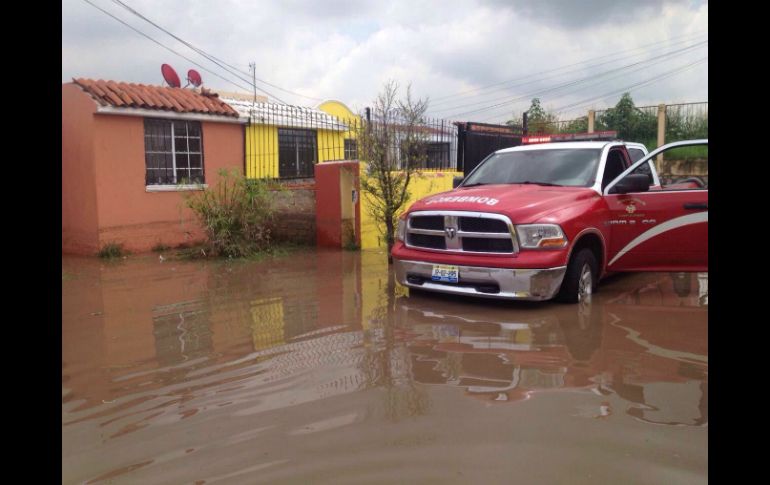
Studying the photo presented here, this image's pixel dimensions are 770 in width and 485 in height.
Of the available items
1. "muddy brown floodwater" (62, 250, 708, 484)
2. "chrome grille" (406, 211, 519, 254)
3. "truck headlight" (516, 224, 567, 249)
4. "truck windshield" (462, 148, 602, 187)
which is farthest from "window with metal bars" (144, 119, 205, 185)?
"truck headlight" (516, 224, 567, 249)

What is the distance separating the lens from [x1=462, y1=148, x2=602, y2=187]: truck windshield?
7.11 meters

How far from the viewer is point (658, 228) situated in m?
6.78

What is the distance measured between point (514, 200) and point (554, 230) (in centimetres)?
55

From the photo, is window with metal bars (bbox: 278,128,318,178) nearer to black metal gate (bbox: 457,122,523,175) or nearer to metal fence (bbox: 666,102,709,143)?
black metal gate (bbox: 457,122,523,175)

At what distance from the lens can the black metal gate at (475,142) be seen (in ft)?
46.8

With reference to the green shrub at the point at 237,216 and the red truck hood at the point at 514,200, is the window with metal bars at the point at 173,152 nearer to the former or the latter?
the green shrub at the point at 237,216

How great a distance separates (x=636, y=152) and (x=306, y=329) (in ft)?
17.4

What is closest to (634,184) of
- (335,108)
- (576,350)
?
(576,350)

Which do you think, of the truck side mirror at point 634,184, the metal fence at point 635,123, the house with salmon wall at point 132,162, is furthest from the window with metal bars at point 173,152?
the metal fence at point 635,123

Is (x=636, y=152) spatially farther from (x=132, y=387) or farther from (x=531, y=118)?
(x=531, y=118)

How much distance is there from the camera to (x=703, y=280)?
8227mm

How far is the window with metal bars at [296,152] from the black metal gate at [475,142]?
4048mm

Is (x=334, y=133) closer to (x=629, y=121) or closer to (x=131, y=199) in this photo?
(x=131, y=199)

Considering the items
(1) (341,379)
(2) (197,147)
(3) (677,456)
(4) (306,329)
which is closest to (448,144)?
(2) (197,147)
